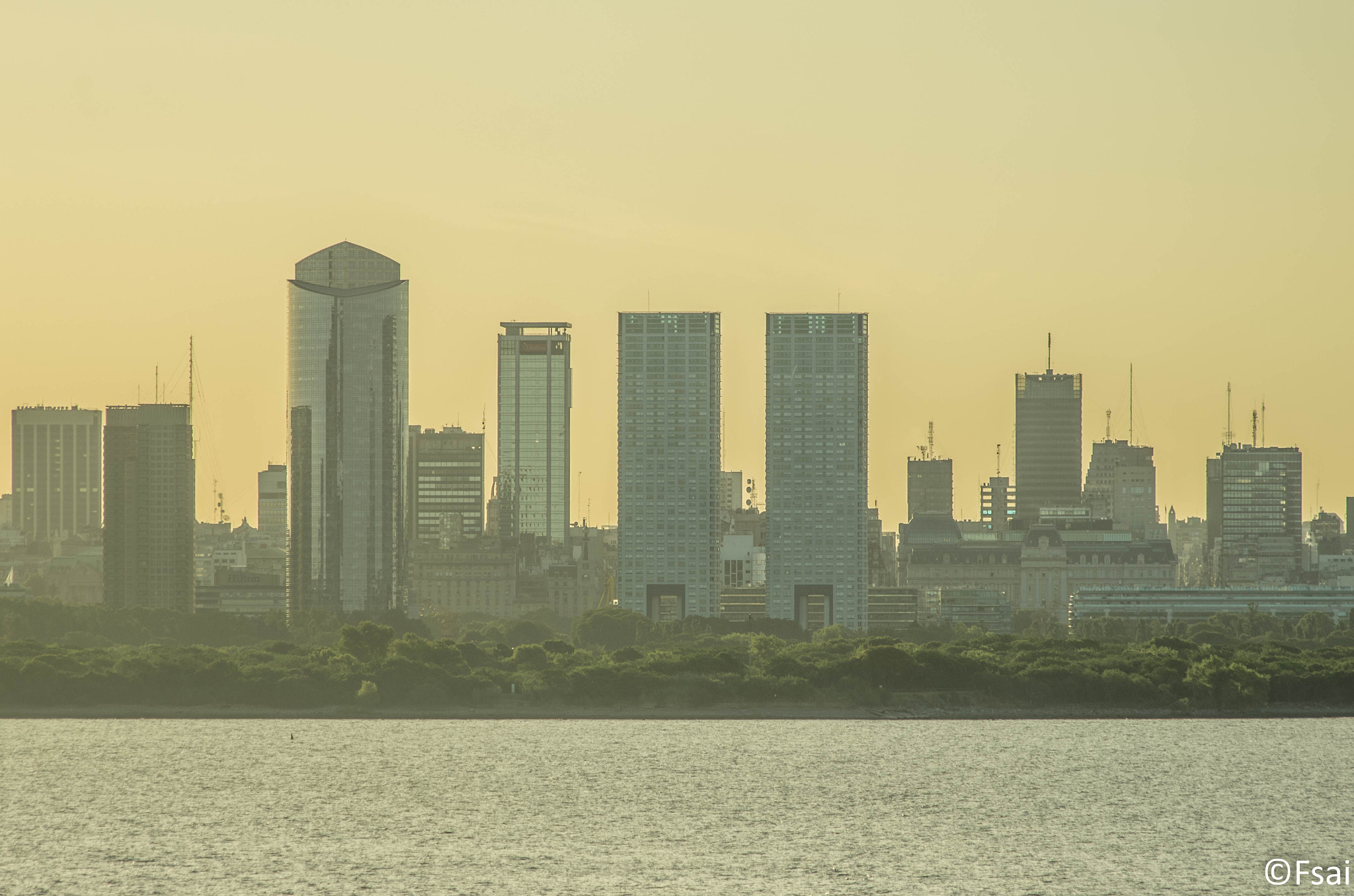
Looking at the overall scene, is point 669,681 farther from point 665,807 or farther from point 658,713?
point 665,807

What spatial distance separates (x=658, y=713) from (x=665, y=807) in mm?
53022

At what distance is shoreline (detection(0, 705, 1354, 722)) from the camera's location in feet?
487

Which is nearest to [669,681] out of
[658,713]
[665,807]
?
[658,713]

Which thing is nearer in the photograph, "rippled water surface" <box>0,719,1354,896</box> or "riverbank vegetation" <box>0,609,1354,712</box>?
"rippled water surface" <box>0,719,1354,896</box>

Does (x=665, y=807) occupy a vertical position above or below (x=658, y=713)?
above

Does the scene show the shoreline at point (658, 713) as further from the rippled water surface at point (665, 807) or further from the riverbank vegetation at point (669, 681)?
the rippled water surface at point (665, 807)

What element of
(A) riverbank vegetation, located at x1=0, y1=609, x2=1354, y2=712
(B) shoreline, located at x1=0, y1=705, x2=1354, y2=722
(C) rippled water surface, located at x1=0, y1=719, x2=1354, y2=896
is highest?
(A) riverbank vegetation, located at x1=0, y1=609, x2=1354, y2=712

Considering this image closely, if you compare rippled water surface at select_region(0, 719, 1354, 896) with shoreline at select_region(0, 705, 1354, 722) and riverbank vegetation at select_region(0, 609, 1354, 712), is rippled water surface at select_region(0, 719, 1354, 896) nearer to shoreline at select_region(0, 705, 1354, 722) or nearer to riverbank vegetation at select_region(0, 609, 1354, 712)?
shoreline at select_region(0, 705, 1354, 722)

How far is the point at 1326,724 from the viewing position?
145 m

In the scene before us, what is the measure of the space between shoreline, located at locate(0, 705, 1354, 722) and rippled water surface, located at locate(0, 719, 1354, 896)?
5192 millimetres

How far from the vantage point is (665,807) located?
9756 cm

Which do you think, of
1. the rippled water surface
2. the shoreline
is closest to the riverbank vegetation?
the shoreline

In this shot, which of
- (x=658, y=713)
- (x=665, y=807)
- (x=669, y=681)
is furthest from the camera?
(x=669, y=681)

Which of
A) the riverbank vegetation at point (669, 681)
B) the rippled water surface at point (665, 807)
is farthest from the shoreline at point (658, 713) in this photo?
the rippled water surface at point (665, 807)
